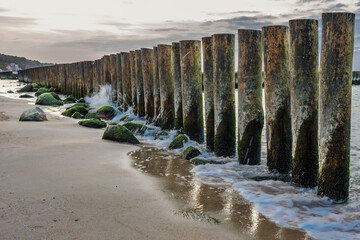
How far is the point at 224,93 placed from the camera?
5648 millimetres

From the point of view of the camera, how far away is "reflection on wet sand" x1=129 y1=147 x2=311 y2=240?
3113mm

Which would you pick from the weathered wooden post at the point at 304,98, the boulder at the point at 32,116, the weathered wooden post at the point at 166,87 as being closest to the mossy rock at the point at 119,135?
the weathered wooden post at the point at 166,87

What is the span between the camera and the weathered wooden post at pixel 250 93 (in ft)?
16.6

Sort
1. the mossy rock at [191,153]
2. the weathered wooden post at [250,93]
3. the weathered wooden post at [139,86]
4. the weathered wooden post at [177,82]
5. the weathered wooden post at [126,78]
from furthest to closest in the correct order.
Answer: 1. the weathered wooden post at [126,78]
2. the weathered wooden post at [139,86]
3. the weathered wooden post at [177,82]
4. the mossy rock at [191,153]
5. the weathered wooden post at [250,93]

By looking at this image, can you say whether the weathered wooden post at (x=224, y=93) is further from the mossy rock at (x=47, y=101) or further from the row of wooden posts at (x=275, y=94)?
the mossy rock at (x=47, y=101)

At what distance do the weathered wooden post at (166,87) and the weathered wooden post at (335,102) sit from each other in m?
3.98

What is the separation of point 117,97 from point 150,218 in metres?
7.91

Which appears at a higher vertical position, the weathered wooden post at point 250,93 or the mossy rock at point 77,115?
the weathered wooden post at point 250,93

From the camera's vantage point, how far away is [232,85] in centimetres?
566

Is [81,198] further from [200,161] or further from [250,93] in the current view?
[250,93]

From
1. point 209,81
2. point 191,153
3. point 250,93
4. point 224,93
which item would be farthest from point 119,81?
point 250,93

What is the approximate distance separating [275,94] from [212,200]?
5.43 ft

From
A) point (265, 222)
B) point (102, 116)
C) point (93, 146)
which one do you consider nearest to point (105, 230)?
point (265, 222)

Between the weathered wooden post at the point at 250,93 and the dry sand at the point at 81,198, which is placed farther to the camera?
the weathered wooden post at the point at 250,93
